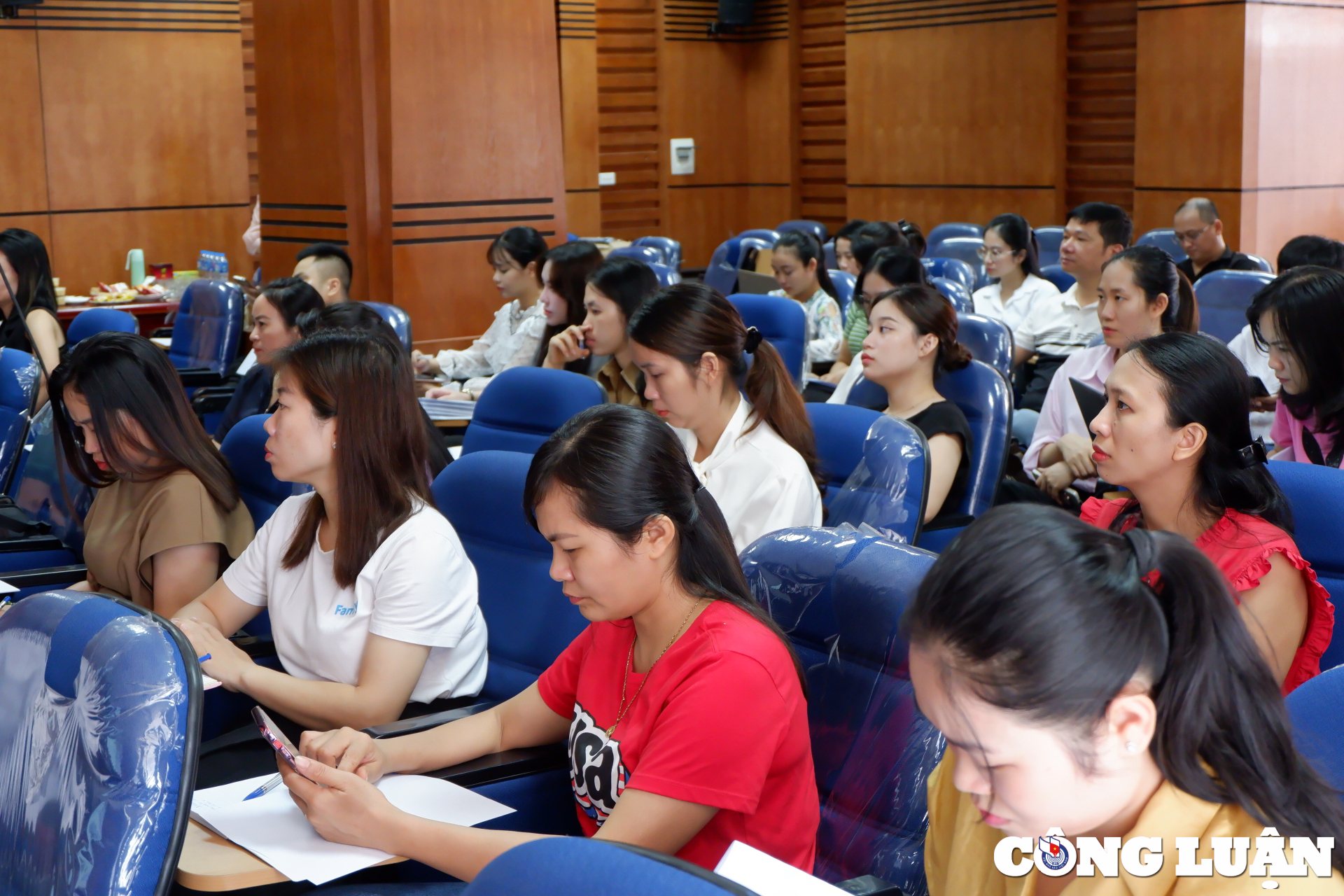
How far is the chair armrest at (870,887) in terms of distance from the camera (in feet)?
4.57

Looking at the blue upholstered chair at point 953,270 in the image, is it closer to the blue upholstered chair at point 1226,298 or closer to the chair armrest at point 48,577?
the blue upholstered chair at point 1226,298

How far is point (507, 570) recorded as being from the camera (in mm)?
2375

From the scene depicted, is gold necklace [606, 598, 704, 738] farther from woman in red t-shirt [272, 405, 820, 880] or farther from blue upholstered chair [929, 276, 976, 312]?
blue upholstered chair [929, 276, 976, 312]

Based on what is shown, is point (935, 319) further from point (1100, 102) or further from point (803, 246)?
point (1100, 102)

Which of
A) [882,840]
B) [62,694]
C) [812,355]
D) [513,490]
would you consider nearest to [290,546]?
[513,490]

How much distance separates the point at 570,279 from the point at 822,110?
25.6 feet

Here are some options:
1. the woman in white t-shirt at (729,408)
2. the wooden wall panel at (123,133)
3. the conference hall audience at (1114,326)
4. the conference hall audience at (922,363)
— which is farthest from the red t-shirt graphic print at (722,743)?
the wooden wall panel at (123,133)

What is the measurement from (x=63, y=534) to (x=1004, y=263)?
431 centimetres

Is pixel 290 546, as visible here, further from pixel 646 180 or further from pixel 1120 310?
pixel 646 180

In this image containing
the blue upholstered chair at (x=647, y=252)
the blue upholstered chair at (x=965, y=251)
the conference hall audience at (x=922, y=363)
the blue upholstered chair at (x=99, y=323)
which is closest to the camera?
the conference hall audience at (x=922, y=363)

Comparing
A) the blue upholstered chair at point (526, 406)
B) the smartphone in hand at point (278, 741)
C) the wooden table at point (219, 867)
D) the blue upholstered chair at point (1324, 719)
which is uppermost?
the blue upholstered chair at point (526, 406)

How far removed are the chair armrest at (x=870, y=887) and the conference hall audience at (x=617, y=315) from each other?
2.54m

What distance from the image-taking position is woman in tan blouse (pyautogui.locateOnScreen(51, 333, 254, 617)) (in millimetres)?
2592

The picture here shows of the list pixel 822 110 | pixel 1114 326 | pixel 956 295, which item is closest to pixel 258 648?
pixel 1114 326
